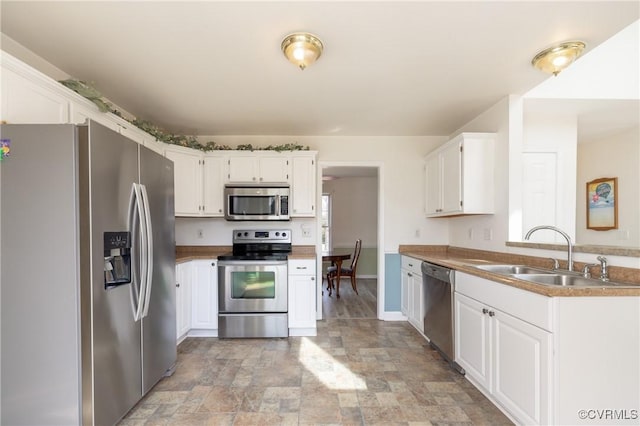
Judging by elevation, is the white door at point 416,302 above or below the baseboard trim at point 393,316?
above

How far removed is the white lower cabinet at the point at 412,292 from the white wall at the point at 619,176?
8.30ft

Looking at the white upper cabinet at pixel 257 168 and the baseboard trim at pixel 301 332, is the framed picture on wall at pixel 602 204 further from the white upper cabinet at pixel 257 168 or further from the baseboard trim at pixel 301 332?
the white upper cabinet at pixel 257 168

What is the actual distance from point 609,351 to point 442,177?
2098 millimetres

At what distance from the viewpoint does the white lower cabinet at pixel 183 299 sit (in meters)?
2.88

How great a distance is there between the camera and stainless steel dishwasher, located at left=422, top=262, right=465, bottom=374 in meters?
2.40

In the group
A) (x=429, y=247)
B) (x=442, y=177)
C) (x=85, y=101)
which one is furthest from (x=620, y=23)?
(x=85, y=101)

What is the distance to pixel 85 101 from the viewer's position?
1.88 metres

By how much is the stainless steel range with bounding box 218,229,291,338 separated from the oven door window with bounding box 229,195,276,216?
0.59 m

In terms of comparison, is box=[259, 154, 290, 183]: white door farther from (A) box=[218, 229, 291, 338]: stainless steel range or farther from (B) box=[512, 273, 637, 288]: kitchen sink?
(B) box=[512, 273, 637, 288]: kitchen sink

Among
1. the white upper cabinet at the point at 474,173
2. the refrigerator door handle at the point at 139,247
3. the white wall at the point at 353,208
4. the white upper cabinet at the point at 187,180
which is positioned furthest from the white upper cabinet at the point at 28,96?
the white wall at the point at 353,208

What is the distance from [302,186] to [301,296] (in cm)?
134

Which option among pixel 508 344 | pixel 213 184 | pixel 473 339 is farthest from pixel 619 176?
pixel 213 184

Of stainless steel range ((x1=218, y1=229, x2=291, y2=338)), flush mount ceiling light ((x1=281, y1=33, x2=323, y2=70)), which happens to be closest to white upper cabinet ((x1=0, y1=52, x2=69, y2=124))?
flush mount ceiling light ((x1=281, y1=33, x2=323, y2=70))

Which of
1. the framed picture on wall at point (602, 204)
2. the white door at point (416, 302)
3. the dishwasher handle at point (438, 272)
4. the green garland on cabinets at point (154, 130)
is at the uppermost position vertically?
the green garland on cabinets at point (154, 130)
